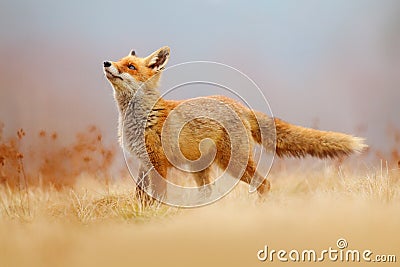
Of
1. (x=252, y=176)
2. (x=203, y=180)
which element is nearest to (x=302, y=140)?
(x=252, y=176)

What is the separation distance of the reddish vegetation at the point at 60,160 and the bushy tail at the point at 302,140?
0.73 meters

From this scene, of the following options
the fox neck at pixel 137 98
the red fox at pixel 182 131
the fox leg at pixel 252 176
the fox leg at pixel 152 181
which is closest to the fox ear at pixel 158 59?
the red fox at pixel 182 131

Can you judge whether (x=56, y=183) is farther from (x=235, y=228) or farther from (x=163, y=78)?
(x=235, y=228)

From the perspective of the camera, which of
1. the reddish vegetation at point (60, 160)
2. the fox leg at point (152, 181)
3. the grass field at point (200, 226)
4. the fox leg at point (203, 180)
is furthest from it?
the reddish vegetation at point (60, 160)

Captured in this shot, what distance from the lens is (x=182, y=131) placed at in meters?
2.47

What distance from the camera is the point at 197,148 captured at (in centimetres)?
246

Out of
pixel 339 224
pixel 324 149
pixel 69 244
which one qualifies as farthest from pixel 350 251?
pixel 69 244

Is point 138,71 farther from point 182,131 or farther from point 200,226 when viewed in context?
point 200,226

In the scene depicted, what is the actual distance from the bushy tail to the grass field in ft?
0.54

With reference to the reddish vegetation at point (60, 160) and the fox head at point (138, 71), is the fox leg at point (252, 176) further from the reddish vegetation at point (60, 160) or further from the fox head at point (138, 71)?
the reddish vegetation at point (60, 160)

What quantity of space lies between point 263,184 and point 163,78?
25.5 inches

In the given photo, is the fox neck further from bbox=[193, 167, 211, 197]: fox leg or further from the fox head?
bbox=[193, 167, 211, 197]: fox leg

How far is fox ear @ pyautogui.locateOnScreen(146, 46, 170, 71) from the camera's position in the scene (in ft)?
8.09

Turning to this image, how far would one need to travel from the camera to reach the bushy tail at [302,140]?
2.48 meters
